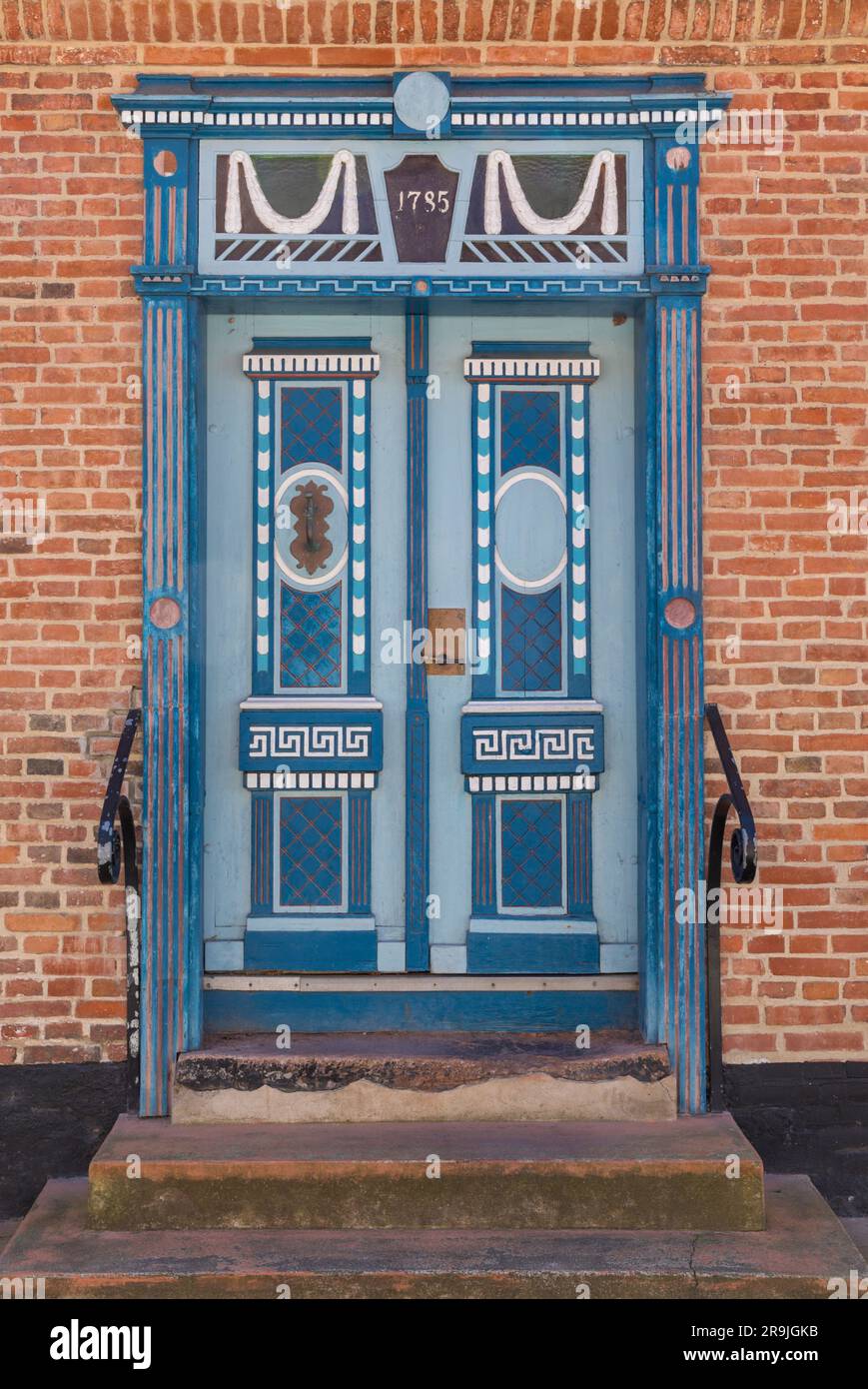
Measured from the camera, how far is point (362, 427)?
4102mm

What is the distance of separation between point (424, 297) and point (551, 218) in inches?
20.8

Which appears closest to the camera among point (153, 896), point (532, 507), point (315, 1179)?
point (315, 1179)

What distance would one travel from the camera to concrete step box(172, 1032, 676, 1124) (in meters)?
3.72

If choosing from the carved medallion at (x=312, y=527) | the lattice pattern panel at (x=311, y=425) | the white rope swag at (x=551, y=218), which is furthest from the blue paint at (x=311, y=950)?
the white rope swag at (x=551, y=218)

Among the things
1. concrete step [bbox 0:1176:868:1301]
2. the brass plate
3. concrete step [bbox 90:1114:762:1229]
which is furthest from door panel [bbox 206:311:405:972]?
concrete step [bbox 0:1176:868:1301]

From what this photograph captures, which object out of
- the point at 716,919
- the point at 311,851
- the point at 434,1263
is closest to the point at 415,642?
the point at 311,851

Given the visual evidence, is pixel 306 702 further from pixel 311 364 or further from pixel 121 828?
pixel 311 364

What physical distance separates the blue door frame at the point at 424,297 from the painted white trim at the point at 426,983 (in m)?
0.14

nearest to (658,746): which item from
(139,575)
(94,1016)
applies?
(139,575)

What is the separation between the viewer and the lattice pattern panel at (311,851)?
409 centimetres

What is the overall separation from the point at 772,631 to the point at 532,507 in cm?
97

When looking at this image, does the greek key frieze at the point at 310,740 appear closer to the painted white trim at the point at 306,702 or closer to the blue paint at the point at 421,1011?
the painted white trim at the point at 306,702

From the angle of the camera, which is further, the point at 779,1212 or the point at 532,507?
the point at 532,507

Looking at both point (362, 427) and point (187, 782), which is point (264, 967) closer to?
point (187, 782)
